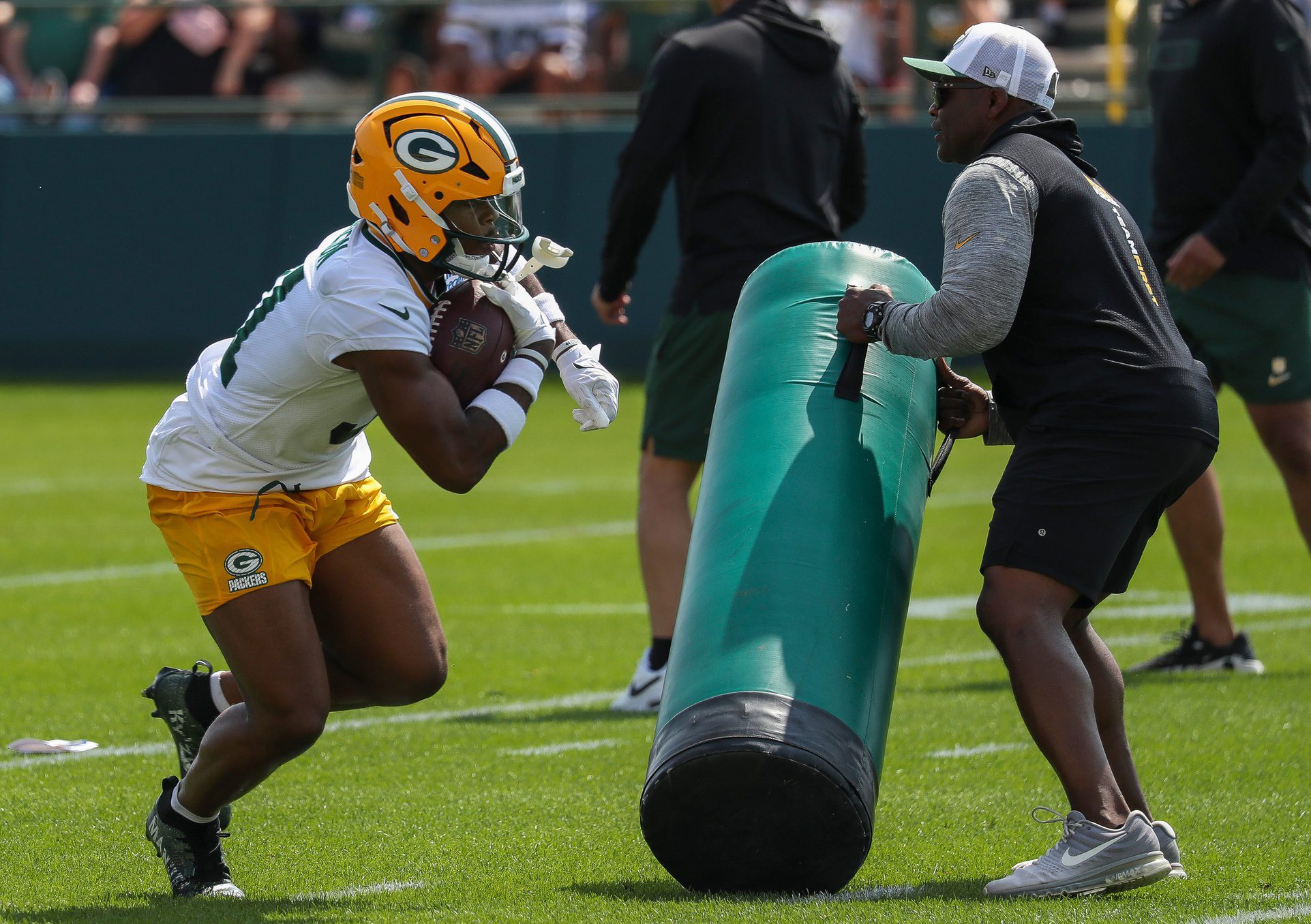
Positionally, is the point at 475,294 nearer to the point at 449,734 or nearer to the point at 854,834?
the point at 854,834

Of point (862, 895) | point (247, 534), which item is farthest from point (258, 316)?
point (862, 895)

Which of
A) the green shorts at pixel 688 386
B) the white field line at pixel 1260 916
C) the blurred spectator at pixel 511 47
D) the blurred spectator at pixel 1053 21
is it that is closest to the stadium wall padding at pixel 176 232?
the blurred spectator at pixel 511 47

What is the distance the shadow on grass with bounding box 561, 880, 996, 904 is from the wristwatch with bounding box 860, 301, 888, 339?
126cm

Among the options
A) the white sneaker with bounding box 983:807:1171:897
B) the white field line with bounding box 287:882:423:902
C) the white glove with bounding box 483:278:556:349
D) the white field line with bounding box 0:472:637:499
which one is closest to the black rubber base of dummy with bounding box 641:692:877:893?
the white sneaker with bounding box 983:807:1171:897

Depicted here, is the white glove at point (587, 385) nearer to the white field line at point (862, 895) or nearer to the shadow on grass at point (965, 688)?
the white field line at point (862, 895)

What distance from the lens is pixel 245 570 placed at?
4320 millimetres

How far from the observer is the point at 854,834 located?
405 cm

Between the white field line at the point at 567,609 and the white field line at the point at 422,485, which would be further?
the white field line at the point at 422,485

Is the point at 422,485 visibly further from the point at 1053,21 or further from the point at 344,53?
the point at 1053,21

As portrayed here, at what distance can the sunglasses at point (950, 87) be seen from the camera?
174 inches

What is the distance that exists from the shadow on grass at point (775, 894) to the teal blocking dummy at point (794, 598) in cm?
4

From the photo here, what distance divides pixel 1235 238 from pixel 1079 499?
9.26 feet

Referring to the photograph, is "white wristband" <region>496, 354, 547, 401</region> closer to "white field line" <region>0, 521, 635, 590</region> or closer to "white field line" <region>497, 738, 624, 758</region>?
"white field line" <region>497, 738, 624, 758</region>

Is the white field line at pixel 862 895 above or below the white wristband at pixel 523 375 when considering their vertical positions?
below
